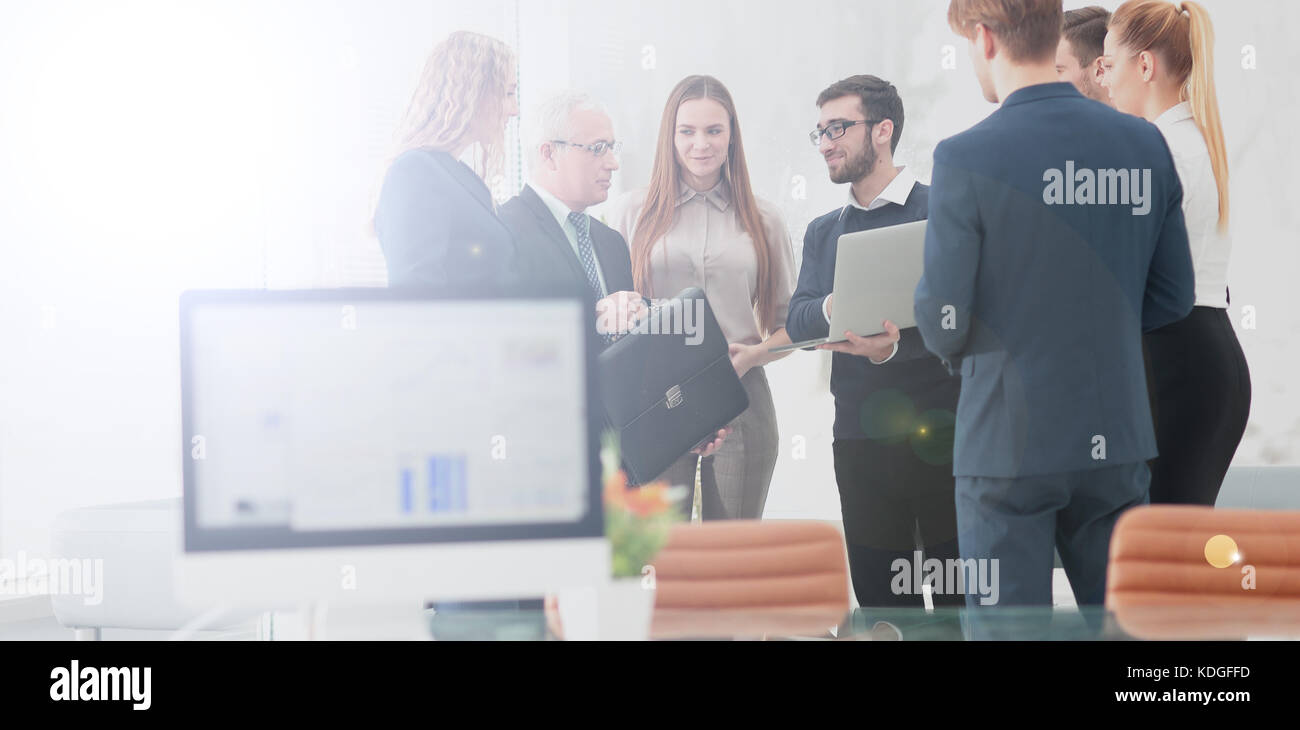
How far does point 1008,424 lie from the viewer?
5.71 ft

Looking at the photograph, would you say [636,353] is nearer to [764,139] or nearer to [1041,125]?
[1041,125]

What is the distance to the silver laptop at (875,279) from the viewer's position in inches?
96.2

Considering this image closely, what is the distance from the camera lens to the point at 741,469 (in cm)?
283

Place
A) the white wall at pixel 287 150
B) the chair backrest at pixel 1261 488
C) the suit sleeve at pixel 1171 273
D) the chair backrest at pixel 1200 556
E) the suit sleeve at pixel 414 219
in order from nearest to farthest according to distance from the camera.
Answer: the chair backrest at pixel 1200 556 < the suit sleeve at pixel 1171 273 < the suit sleeve at pixel 414 219 < the chair backrest at pixel 1261 488 < the white wall at pixel 287 150

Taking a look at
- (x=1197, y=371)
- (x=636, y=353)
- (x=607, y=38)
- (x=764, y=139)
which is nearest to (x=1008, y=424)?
(x=1197, y=371)

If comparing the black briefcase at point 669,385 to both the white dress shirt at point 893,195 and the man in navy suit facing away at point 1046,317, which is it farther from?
the man in navy suit facing away at point 1046,317

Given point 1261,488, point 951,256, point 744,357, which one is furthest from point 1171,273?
point 1261,488

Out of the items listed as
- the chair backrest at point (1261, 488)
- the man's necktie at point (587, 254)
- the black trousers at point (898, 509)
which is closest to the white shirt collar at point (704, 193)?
the man's necktie at point (587, 254)

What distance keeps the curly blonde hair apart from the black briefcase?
611 millimetres

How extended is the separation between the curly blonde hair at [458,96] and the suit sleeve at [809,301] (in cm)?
85

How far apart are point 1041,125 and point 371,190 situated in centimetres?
276

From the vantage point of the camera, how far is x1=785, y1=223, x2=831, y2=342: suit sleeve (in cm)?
263

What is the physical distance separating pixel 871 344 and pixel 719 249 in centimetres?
56

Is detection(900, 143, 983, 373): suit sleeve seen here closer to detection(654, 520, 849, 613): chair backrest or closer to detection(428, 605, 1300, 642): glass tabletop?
detection(654, 520, 849, 613): chair backrest
